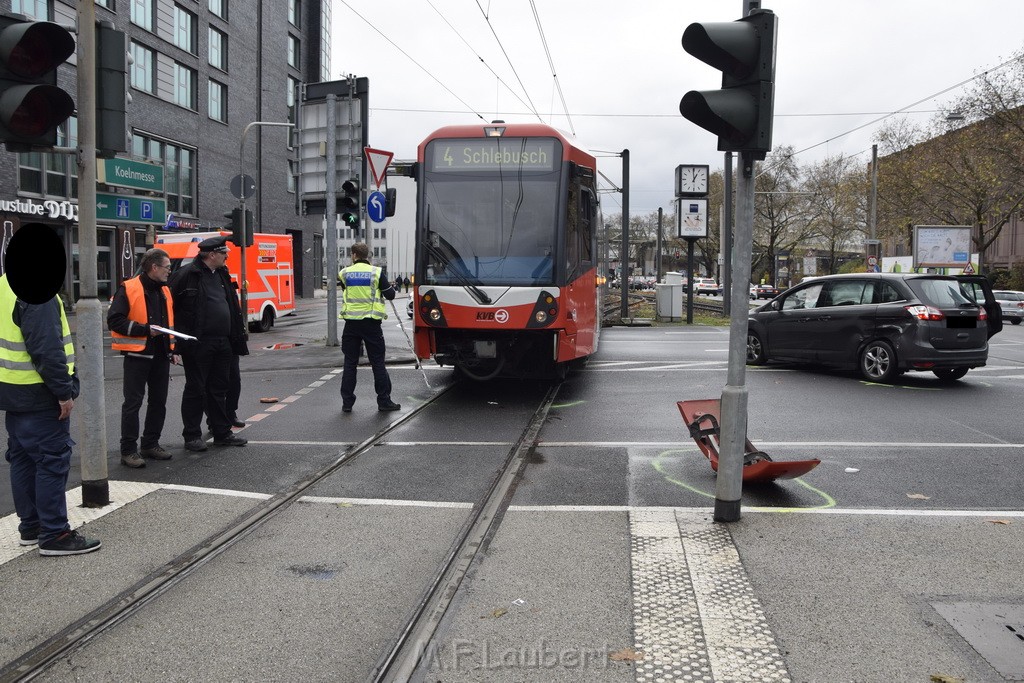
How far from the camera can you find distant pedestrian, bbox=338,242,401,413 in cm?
1050

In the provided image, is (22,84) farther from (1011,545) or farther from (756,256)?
(756,256)

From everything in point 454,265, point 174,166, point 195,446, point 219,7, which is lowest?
point 195,446

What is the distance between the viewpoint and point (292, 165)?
49125mm

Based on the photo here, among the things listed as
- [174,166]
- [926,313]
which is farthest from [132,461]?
[174,166]

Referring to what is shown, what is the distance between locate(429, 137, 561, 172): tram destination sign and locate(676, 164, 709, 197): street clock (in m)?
17.9

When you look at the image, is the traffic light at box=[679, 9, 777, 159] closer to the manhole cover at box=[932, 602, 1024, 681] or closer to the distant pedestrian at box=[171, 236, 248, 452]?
the manhole cover at box=[932, 602, 1024, 681]

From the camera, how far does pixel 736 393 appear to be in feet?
18.8

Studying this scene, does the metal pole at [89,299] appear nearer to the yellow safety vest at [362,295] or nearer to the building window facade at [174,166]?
the yellow safety vest at [362,295]

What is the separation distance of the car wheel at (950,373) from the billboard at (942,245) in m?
30.9

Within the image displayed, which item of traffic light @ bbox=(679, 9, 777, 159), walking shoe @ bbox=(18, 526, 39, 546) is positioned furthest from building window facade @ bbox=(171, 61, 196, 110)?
traffic light @ bbox=(679, 9, 777, 159)

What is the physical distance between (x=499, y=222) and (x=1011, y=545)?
276 inches

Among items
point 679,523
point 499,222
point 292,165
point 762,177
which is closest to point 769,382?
point 499,222

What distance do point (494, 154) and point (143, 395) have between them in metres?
5.24

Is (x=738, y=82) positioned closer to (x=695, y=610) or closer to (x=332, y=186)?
(x=695, y=610)
